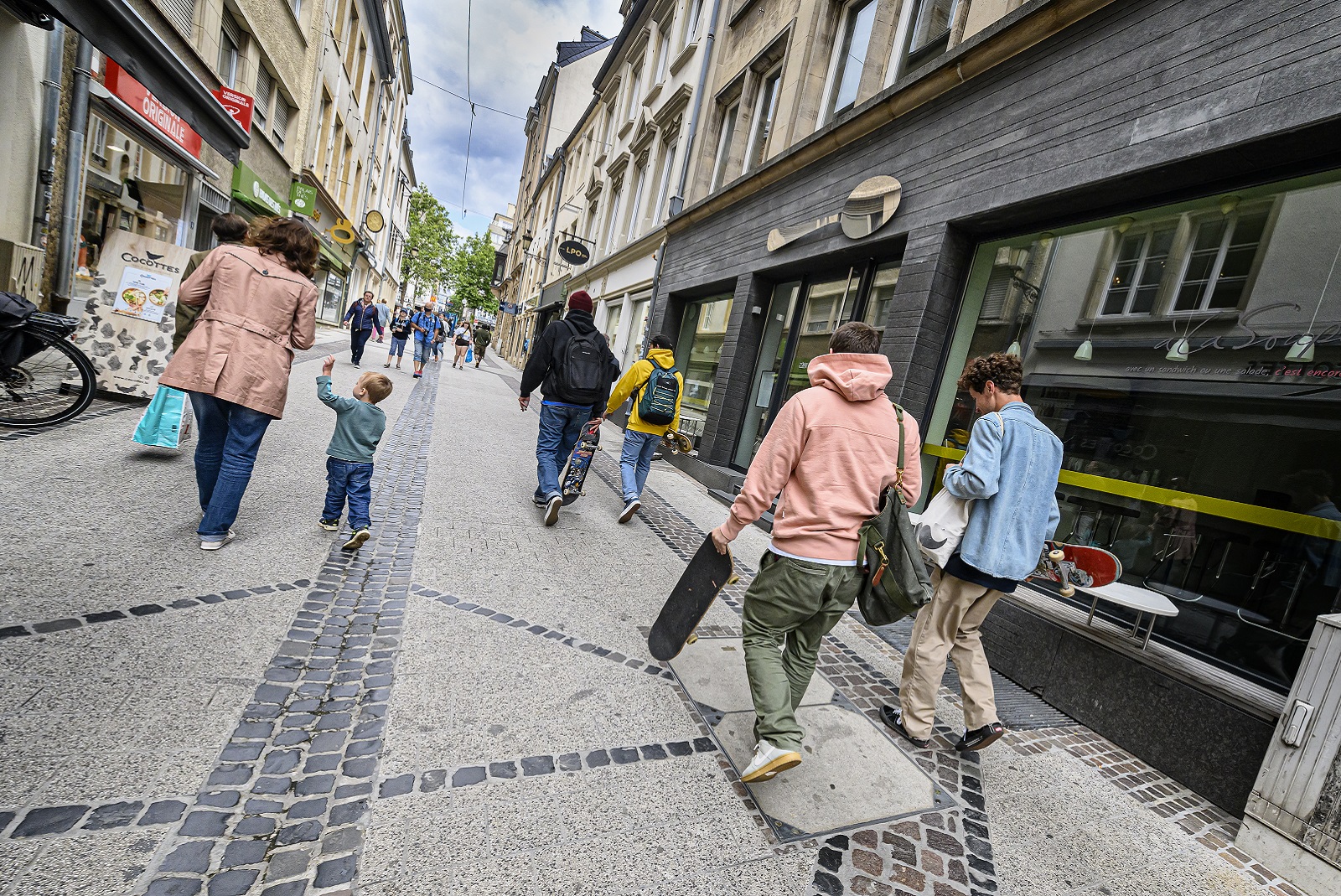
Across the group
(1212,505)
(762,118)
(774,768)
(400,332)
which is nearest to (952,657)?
(774,768)

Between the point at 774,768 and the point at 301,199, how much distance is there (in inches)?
749

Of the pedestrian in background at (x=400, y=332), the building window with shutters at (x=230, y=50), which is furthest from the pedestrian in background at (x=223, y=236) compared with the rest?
the pedestrian in background at (x=400, y=332)

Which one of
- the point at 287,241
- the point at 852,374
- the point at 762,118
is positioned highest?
the point at 762,118

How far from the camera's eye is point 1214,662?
340 centimetres

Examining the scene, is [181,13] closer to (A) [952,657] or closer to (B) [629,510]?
(B) [629,510]

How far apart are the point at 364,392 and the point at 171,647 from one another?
1856 mm

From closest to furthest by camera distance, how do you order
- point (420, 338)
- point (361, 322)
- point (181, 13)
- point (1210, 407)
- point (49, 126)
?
point (1210, 407)
point (49, 126)
point (181, 13)
point (361, 322)
point (420, 338)

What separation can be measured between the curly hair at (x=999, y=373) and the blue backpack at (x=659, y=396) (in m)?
3.17

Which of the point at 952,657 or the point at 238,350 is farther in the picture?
the point at 238,350

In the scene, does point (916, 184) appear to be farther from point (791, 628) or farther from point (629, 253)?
point (629, 253)

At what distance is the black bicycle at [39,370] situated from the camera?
14.6 feet

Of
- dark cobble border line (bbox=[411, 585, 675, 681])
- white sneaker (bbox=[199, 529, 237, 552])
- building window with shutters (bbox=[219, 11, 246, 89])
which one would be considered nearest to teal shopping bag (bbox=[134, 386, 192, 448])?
white sneaker (bbox=[199, 529, 237, 552])

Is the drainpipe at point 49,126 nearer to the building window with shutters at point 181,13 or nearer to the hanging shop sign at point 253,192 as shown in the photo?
the building window with shutters at point 181,13

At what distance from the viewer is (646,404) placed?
5883mm
